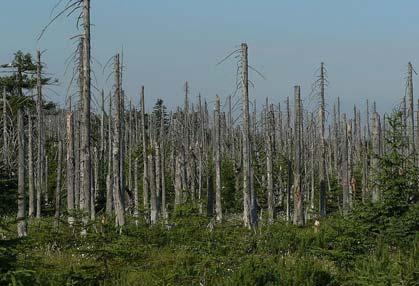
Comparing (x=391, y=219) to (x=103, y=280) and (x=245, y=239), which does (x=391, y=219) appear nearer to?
(x=245, y=239)

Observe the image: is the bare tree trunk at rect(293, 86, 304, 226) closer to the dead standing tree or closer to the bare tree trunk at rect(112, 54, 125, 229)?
the dead standing tree

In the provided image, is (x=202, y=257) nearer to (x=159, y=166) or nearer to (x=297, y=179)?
(x=297, y=179)

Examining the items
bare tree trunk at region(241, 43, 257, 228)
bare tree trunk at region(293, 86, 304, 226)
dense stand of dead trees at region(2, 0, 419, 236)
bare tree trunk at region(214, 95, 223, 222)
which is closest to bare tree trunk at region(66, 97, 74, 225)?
dense stand of dead trees at region(2, 0, 419, 236)

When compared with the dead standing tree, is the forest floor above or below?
below

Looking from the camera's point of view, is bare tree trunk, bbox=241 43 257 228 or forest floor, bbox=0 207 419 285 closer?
forest floor, bbox=0 207 419 285

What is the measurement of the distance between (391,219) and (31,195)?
17584 mm

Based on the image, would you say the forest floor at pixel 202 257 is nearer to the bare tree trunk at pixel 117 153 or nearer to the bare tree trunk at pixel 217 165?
the bare tree trunk at pixel 117 153

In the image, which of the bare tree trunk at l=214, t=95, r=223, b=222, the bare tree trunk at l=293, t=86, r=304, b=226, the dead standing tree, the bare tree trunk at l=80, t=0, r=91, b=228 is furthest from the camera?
the bare tree trunk at l=214, t=95, r=223, b=222

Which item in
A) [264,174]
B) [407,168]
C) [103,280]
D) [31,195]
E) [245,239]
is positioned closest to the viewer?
[103,280]

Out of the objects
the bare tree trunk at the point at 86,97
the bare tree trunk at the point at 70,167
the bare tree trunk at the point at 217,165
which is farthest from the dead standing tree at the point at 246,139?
the bare tree trunk at the point at 86,97

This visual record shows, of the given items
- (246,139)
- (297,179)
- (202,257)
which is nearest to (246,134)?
(246,139)

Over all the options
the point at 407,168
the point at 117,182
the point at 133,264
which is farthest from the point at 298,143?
the point at 133,264

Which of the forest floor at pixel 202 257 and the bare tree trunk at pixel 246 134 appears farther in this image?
the bare tree trunk at pixel 246 134

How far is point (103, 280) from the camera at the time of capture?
9.62 meters
